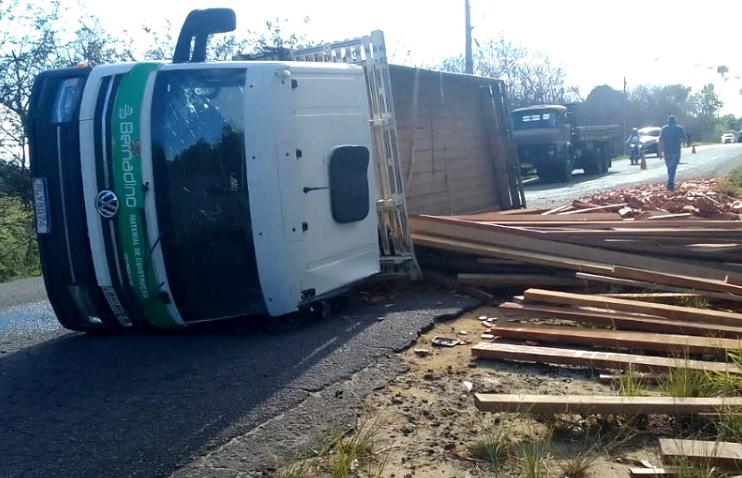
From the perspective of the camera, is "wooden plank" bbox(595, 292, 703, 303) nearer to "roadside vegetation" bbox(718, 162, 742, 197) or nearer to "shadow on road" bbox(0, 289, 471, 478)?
"shadow on road" bbox(0, 289, 471, 478)

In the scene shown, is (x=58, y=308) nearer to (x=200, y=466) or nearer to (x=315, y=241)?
(x=315, y=241)

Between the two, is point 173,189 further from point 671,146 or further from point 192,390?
point 671,146

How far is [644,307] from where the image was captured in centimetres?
644

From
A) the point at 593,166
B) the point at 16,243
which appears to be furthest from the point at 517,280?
the point at 593,166

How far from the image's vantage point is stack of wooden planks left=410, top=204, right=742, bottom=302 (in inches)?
298

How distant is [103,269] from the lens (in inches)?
250

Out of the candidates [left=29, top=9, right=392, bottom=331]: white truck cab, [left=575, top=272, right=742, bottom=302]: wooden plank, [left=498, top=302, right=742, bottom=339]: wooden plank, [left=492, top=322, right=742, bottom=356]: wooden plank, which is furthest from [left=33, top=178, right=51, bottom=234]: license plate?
[left=575, top=272, right=742, bottom=302]: wooden plank

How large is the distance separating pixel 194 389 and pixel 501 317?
106 inches

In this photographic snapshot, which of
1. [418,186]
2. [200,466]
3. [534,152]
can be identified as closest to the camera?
[200,466]

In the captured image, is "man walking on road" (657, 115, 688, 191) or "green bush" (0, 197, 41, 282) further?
"man walking on road" (657, 115, 688, 191)

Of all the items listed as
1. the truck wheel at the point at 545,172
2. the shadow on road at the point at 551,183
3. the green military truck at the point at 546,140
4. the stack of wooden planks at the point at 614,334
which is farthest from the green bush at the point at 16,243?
the truck wheel at the point at 545,172

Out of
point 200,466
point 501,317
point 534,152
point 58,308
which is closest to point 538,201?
point 534,152

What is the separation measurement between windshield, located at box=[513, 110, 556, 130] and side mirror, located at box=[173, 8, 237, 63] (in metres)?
22.3

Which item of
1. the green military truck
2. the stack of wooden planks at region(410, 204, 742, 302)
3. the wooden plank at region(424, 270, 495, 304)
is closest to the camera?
the stack of wooden planks at region(410, 204, 742, 302)
